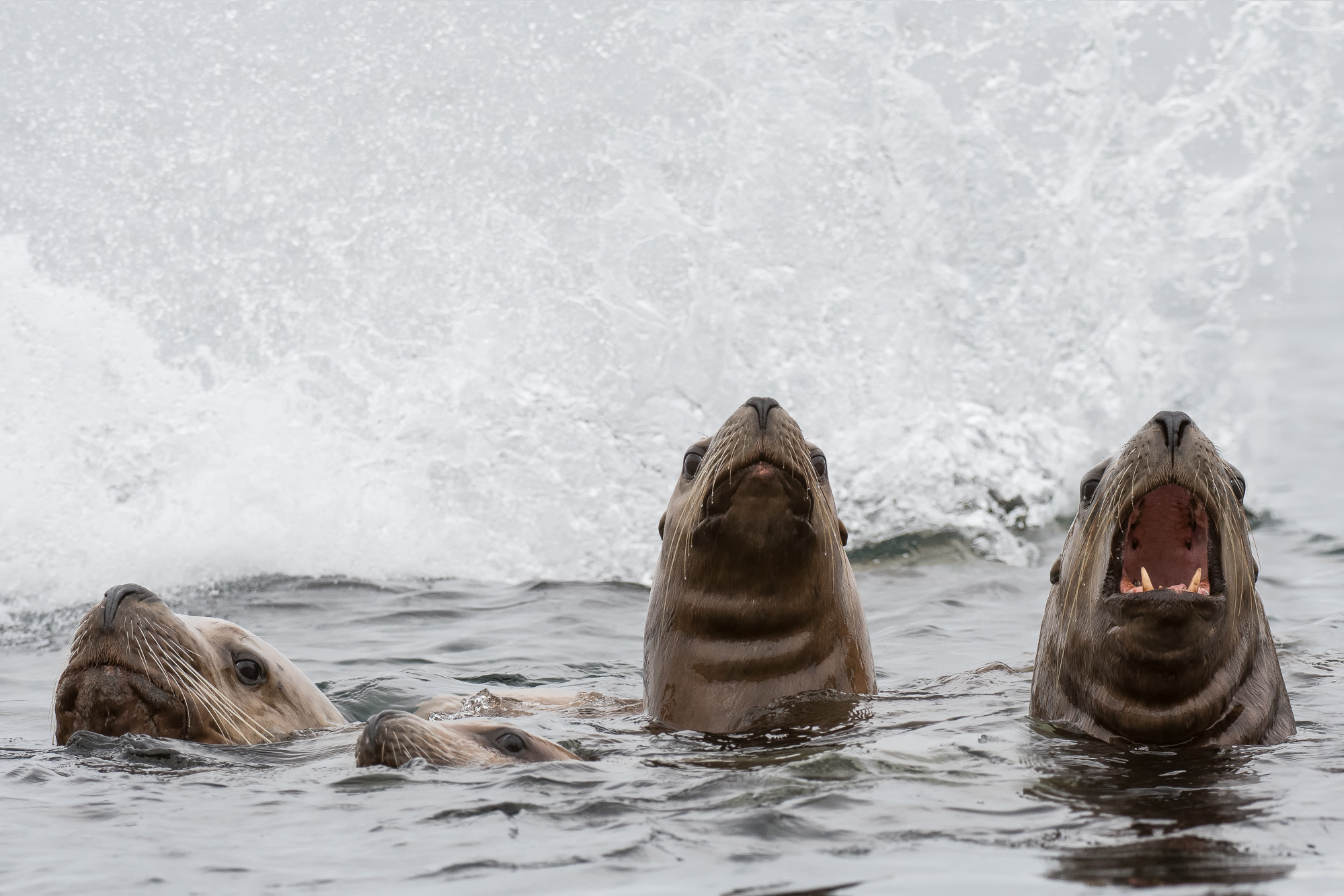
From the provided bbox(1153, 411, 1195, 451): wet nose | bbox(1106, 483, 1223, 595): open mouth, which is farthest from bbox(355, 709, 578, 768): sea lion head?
bbox(1153, 411, 1195, 451): wet nose

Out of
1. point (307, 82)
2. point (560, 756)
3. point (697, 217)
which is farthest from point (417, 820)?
point (307, 82)

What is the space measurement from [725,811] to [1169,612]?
1.34 metres

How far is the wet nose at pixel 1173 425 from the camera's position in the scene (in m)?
4.70

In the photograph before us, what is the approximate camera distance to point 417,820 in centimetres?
421

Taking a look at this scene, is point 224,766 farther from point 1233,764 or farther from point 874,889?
point 1233,764

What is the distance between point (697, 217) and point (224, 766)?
11064 millimetres

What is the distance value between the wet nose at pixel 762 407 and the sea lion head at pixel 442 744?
1.34 m

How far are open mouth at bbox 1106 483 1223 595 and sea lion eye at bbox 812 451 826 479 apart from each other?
4.45 ft

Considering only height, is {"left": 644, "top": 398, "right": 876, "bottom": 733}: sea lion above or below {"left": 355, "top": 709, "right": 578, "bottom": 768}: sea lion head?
above

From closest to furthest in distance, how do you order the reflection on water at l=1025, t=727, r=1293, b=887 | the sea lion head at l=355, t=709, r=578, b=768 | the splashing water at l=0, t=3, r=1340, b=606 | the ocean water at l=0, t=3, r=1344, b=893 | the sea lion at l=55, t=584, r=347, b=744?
the reflection on water at l=1025, t=727, r=1293, b=887 → the sea lion head at l=355, t=709, r=578, b=768 → the sea lion at l=55, t=584, r=347, b=744 → the ocean water at l=0, t=3, r=1344, b=893 → the splashing water at l=0, t=3, r=1340, b=606

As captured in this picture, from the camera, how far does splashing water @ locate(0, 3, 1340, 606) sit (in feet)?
41.2

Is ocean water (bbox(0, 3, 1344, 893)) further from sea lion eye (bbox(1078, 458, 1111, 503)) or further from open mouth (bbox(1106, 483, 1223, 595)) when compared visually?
sea lion eye (bbox(1078, 458, 1111, 503))

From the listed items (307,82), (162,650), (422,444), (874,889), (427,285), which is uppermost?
(307,82)

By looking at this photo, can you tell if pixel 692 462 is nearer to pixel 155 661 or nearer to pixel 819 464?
pixel 819 464
